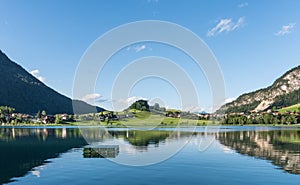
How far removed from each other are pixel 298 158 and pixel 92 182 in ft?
151

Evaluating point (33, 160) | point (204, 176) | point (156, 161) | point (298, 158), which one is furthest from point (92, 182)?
point (298, 158)

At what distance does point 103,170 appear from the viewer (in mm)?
46156

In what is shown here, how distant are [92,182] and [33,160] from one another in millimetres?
26826

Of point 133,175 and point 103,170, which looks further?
point 103,170

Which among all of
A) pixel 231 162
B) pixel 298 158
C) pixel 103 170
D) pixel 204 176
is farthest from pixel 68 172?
pixel 298 158

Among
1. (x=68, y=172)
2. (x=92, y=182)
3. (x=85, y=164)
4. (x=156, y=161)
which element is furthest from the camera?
(x=156, y=161)

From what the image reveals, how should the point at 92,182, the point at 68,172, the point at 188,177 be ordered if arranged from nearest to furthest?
1. the point at 92,182
2. the point at 188,177
3. the point at 68,172

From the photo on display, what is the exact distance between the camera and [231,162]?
2124 inches

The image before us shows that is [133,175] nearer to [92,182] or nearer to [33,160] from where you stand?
[92,182]

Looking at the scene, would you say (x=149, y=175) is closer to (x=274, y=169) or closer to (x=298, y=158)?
(x=274, y=169)

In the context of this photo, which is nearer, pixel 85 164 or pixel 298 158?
pixel 85 164

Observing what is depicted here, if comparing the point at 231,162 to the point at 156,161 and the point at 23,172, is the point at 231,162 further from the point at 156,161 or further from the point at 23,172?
the point at 23,172

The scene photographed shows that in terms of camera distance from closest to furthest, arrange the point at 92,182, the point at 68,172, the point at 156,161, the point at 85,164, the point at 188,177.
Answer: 1. the point at 92,182
2. the point at 188,177
3. the point at 68,172
4. the point at 85,164
5. the point at 156,161

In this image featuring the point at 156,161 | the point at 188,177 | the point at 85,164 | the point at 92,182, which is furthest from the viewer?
the point at 156,161
